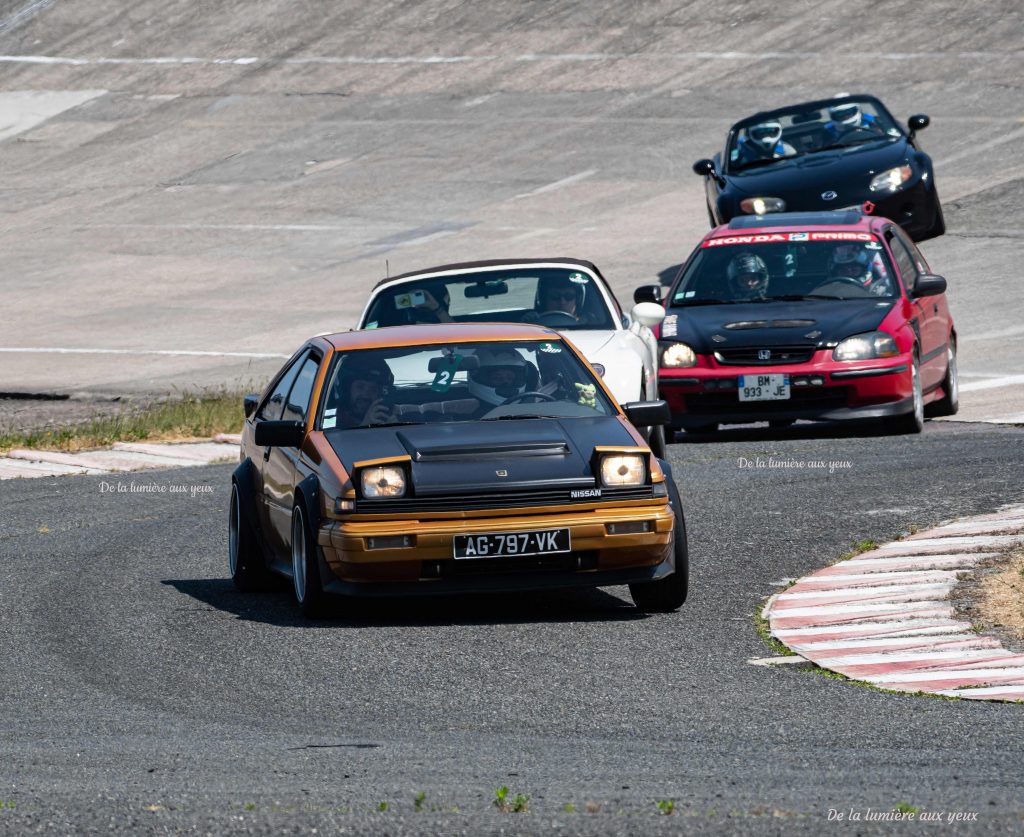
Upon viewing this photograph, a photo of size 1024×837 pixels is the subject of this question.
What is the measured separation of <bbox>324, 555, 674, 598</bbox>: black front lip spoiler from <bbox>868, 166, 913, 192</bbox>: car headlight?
13.4 m

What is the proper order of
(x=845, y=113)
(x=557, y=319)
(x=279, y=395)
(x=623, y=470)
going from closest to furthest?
(x=623, y=470) < (x=279, y=395) < (x=557, y=319) < (x=845, y=113)

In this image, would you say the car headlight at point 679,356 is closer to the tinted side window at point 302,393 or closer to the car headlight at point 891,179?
the tinted side window at point 302,393

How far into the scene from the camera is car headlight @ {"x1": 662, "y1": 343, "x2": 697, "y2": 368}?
1545 centimetres

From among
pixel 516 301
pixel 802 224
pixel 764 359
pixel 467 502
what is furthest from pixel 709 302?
pixel 467 502

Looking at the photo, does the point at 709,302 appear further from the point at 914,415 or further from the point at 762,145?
the point at 762,145

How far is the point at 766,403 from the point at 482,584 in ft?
22.2

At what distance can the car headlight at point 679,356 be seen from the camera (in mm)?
15445

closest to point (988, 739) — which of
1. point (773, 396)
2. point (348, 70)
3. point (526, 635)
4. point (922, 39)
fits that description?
point (526, 635)

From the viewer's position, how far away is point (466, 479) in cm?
888

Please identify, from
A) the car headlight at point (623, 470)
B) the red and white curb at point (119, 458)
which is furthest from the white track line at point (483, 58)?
the car headlight at point (623, 470)

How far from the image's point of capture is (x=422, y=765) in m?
6.35

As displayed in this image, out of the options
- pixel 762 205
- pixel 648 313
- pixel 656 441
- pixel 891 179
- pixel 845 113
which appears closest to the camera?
pixel 656 441

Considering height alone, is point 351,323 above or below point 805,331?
below

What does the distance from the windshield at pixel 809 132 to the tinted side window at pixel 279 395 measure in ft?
40.8
